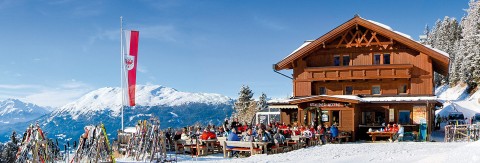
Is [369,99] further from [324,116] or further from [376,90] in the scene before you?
[324,116]

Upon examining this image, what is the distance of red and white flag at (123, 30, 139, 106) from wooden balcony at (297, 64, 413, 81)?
44.1 feet

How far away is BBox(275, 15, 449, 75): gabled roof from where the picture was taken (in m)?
31.8

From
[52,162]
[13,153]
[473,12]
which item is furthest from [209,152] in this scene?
[473,12]

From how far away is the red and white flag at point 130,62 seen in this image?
2588cm

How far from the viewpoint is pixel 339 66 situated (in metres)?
34.1

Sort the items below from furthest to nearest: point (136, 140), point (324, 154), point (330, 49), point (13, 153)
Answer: point (330, 49)
point (136, 140)
point (324, 154)
point (13, 153)

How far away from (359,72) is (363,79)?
538mm

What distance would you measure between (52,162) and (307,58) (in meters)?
21.0

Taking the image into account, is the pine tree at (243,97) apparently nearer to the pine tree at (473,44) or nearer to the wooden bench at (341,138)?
the pine tree at (473,44)

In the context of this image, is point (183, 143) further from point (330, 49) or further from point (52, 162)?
point (330, 49)

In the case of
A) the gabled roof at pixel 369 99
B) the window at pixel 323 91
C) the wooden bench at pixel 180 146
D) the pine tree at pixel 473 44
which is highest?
the pine tree at pixel 473 44

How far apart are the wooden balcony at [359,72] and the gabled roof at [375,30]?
1.28 metres

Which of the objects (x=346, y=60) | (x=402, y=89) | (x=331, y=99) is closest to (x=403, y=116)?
(x=402, y=89)

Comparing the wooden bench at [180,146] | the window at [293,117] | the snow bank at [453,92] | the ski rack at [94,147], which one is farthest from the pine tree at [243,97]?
the ski rack at [94,147]
